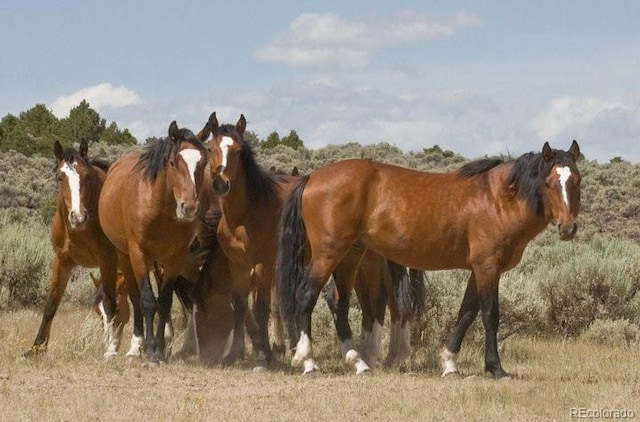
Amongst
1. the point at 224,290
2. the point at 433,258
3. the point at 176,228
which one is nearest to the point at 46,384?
the point at 176,228

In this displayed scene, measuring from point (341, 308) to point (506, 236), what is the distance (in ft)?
6.26

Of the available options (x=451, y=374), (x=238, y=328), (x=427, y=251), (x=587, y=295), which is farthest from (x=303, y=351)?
(x=587, y=295)

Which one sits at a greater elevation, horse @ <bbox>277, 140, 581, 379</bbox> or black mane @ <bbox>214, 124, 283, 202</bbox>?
black mane @ <bbox>214, 124, 283, 202</bbox>

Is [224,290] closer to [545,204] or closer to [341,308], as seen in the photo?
[341,308]

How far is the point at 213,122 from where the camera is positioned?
411 inches

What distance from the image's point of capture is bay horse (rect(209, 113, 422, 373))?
10.6m

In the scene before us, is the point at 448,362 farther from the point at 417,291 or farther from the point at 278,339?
the point at 278,339

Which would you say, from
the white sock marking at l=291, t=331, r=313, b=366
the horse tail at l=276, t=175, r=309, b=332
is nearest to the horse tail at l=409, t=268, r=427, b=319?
the horse tail at l=276, t=175, r=309, b=332

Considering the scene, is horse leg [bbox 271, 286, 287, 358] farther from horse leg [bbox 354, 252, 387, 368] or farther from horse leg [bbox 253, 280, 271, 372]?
horse leg [bbox 354, 252, 387, 368]

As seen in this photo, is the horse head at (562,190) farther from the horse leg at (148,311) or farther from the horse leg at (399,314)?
the horse leg at (148,311)

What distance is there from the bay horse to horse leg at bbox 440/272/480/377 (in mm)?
933

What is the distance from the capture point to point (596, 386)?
8875 mm

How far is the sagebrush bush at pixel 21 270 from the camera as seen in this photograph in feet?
51.1

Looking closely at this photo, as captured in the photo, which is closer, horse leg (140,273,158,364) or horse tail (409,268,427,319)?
horse leg (140,273,158,364)
